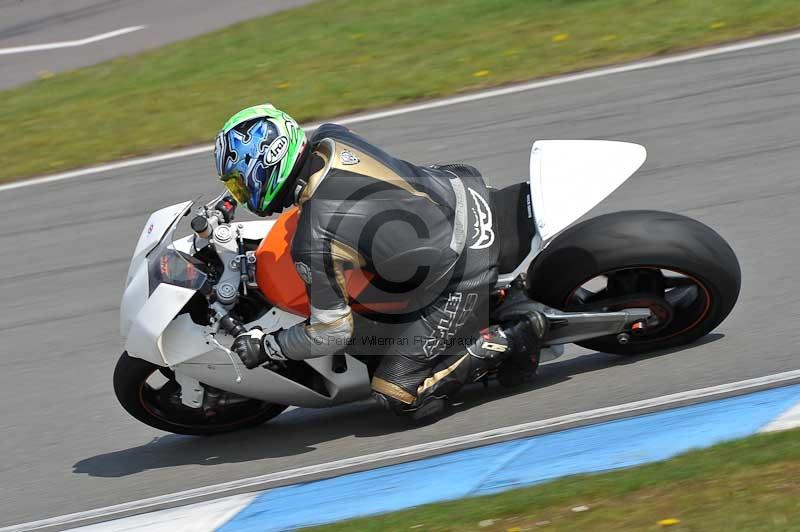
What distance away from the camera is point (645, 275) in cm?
543

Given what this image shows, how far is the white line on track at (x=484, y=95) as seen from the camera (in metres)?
9.81

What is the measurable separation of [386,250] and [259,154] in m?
0.67

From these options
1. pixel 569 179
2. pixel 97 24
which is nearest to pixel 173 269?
pixel 569 179

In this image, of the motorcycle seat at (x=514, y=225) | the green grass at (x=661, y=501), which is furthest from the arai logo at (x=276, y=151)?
the green grass at (x=661, y=501)

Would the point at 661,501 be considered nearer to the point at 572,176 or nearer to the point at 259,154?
the point at 572,176

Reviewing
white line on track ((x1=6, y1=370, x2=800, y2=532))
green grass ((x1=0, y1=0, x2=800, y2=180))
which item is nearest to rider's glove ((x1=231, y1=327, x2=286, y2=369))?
white line on track ((x1=6, y1=370, x2=800, y2=532))

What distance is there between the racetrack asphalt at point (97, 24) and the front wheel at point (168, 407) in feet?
27.7

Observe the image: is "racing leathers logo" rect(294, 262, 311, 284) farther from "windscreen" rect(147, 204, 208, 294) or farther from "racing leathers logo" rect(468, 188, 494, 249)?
"racing leathers logo" rect(468, 188, 494, 249)

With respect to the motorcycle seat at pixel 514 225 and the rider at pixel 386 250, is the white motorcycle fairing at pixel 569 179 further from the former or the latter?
the rider at pixel 386 250

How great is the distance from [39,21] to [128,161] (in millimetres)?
6192

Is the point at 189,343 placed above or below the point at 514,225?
below

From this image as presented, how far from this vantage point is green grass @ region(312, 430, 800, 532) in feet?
12.8

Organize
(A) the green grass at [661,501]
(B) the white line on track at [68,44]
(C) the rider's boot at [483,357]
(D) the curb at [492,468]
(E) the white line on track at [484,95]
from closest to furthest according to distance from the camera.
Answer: (A) the green grass at [661,501] < (D) the curb at [492,468] < (C) the rider's boot at [483,357] < (E) the white line on track at [484,95] < (B) the white line on track at [68,44]

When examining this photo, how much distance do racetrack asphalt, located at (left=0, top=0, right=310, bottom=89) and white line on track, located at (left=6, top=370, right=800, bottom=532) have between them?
8.96 m
